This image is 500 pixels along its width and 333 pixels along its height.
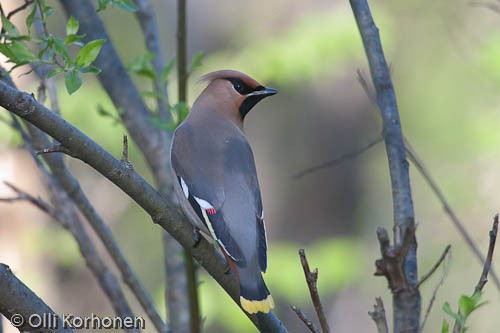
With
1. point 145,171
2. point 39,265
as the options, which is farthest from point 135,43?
point 39,265

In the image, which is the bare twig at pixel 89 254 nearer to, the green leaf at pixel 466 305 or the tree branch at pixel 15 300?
the tree branch at pixel 15 300

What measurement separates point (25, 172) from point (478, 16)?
581 centimetres

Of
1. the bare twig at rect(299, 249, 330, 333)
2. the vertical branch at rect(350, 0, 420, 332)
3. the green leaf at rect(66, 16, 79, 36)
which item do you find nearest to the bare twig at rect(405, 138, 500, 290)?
the vertical branch at rect(350, 0, 420, 332)

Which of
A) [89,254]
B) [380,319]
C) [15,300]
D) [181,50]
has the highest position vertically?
[181,50]

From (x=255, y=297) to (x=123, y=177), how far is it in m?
0.59

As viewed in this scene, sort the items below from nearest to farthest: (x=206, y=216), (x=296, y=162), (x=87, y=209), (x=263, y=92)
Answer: (x=206, y=216) < (x=87, y=209) < (x=263, y=92) < (x=296, y=162)

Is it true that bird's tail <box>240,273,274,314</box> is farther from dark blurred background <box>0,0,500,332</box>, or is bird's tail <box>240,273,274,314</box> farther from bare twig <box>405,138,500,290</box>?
dark blurred background <box>0,0,500,332</box>

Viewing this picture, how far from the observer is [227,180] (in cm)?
279

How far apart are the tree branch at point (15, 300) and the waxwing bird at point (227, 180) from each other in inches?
25.7

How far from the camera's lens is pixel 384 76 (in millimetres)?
2223

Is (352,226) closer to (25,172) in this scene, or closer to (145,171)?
(25,172)

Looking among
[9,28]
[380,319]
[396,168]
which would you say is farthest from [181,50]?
[380,319]

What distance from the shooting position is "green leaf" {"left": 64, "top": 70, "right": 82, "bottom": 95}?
6.60ft

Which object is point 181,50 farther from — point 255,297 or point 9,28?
point 255,297
